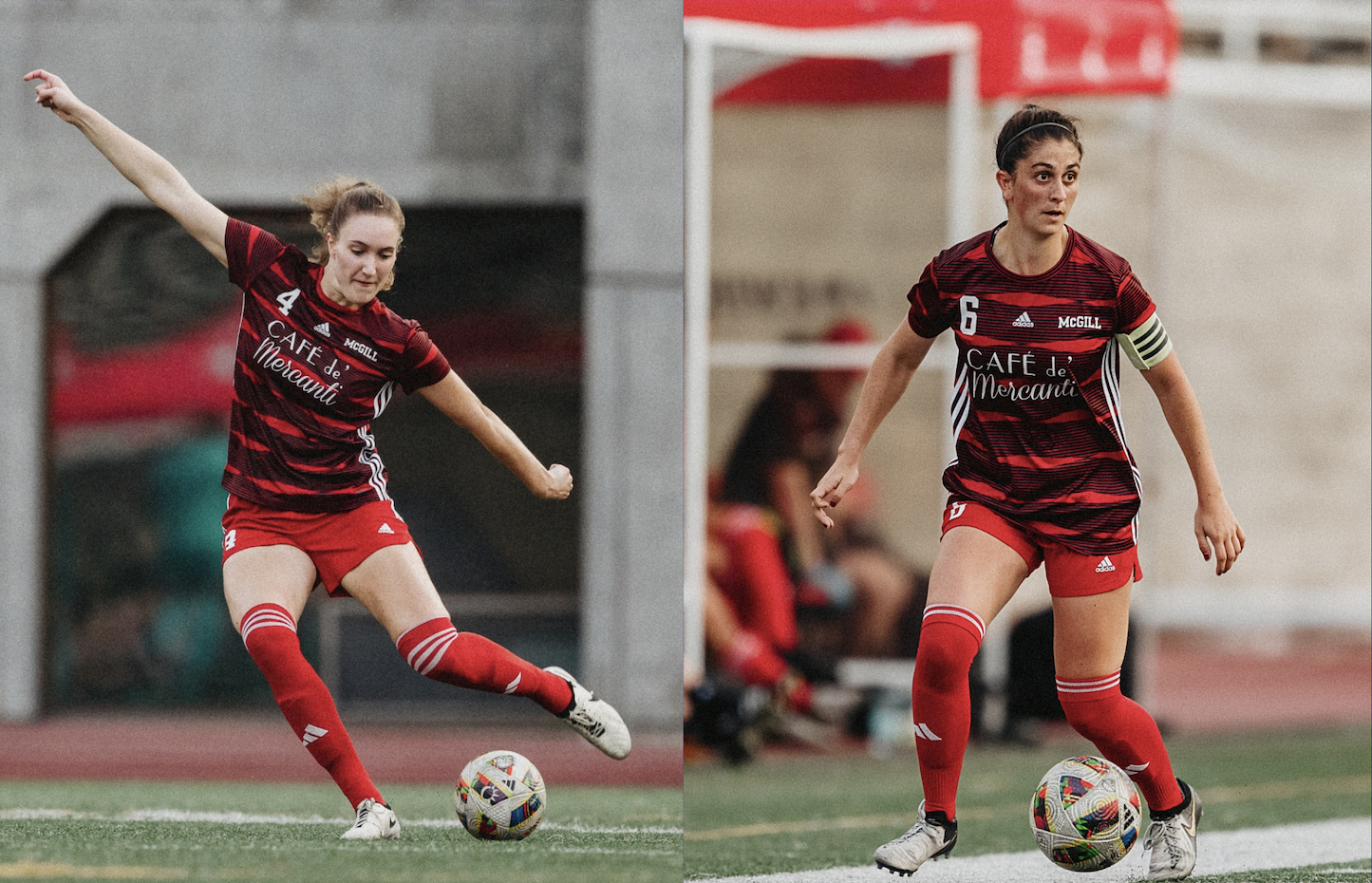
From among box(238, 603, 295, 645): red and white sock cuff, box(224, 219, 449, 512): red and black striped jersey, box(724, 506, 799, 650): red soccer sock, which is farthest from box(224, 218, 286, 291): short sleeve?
box(724, 506, 799, 650): red soccer sock

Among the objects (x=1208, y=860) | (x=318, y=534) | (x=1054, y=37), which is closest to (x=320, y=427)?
(x=318, y=534)

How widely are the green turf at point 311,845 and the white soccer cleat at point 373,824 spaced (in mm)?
51

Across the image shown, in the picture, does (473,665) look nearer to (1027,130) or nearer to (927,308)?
(927,308)

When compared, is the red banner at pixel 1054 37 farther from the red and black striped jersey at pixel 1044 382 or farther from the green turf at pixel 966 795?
the red and black striped jersey at pixel 1044 382

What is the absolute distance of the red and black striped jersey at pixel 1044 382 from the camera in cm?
477

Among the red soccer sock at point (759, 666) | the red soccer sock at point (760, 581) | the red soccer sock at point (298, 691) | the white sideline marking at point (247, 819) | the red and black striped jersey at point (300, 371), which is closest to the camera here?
the red soccer sock at point (298, 691)

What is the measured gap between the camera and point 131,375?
11.7 metres

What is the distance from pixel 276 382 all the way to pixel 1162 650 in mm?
12146

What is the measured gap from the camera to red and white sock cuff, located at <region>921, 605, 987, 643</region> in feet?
15.5

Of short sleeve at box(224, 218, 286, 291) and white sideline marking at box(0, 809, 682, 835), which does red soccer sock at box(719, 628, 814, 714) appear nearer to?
white sideline marking at box(0, 809, 682, 835)

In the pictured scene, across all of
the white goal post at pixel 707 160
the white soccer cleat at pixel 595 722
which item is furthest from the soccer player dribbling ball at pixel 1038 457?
the white goal post at pixel 707 160

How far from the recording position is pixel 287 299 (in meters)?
5.30

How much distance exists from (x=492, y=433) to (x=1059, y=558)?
1.81m

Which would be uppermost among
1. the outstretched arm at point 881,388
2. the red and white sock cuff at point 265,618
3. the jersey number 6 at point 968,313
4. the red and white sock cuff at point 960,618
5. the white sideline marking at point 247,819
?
the jersey number 6 at point 968,313
